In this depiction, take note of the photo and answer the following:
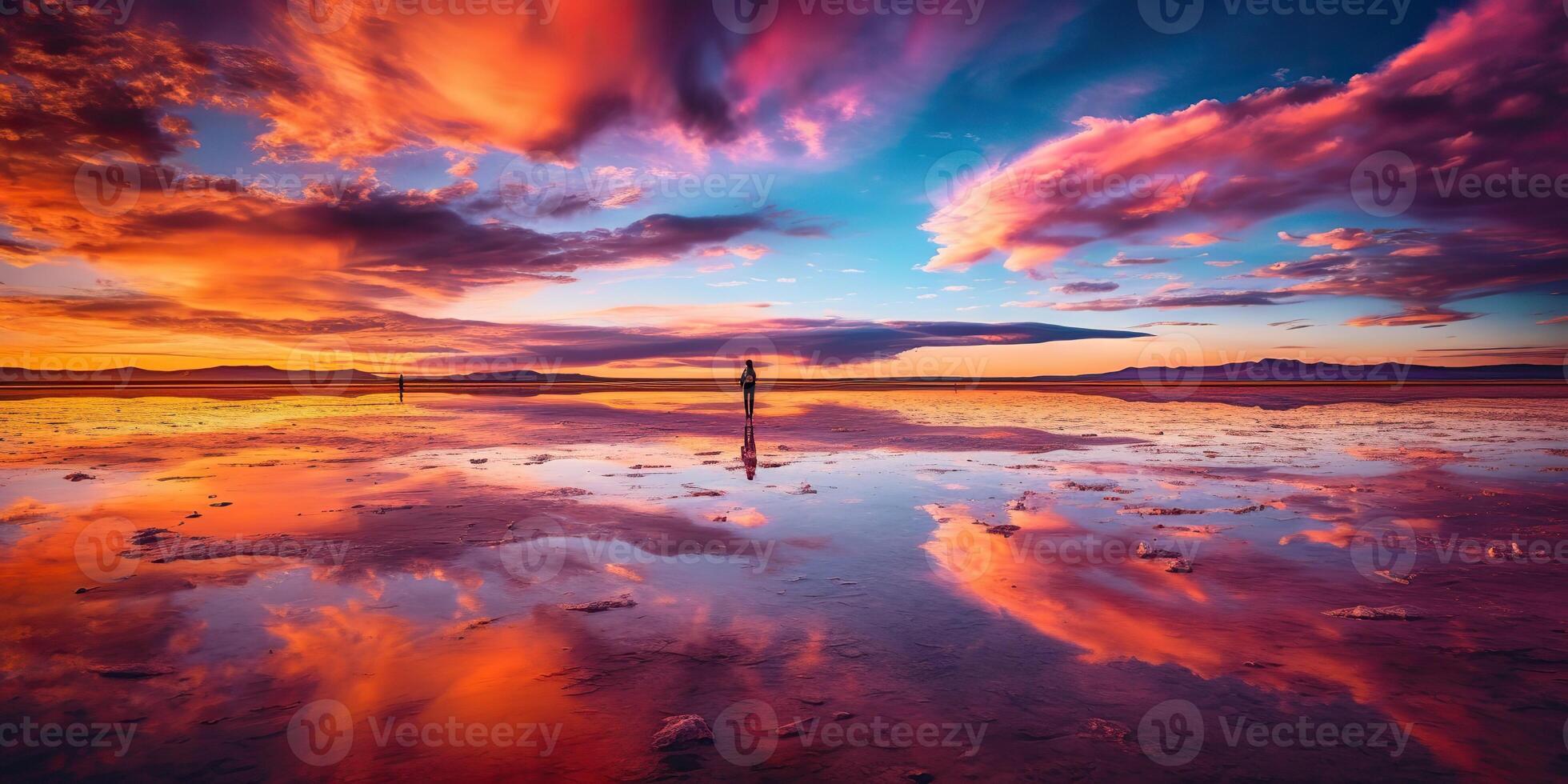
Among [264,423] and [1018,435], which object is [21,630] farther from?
[264,423]

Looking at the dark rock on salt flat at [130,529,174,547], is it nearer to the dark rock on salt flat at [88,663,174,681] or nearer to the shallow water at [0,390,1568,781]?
the shallow water at [0,390,1568,781]

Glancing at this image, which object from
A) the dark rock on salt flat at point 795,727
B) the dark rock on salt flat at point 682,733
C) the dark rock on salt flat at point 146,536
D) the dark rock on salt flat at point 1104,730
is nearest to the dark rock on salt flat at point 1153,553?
the dark rock on salt flat at point 1104,730

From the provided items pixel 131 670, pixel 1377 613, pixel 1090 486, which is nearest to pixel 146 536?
pixel 131 670

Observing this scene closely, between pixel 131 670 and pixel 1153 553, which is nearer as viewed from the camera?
pixel 131 670

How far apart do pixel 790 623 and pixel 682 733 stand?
2.00 meters

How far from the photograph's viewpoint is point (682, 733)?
13.7 feet

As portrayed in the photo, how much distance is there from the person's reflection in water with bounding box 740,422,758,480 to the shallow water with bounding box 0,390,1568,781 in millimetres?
934

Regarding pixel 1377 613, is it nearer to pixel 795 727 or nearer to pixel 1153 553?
pixel 1153 553

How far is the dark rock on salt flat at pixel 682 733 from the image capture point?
4.08 metres

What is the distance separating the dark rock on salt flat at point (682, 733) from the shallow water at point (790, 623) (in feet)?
0.26

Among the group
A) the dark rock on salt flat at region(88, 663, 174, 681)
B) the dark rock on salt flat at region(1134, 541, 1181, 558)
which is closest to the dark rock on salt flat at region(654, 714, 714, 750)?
the dark rock on salt flat at region(88, 663, 174, 681)

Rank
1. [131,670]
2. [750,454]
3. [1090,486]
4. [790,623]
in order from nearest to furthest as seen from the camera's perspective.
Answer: [131,670]
[790,623]
[1090,486]
[750,454]

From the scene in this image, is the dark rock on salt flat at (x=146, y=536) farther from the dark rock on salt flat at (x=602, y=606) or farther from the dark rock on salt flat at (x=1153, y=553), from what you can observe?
the dark rock on salt flat at (x=1153, y=553)

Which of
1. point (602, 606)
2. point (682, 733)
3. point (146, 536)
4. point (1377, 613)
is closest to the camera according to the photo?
point (682, 733)
